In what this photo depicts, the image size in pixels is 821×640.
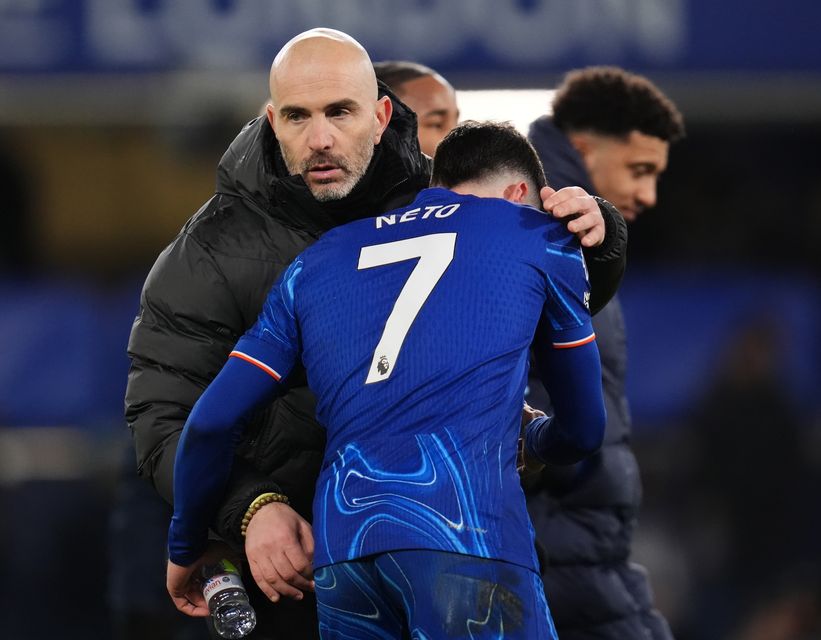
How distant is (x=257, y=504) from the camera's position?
2902mm

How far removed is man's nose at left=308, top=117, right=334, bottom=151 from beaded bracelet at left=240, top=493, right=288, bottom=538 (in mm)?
693

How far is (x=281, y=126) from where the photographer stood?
318cm

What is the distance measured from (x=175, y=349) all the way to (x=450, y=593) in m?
0.89

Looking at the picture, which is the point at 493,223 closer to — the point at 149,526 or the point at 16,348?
the point at 149,526

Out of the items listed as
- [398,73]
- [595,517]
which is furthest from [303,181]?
[398,73]

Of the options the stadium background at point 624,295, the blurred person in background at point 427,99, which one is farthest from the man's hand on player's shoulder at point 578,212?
the stadium background at point 624,295

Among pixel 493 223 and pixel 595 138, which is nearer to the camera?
pixel 493 223

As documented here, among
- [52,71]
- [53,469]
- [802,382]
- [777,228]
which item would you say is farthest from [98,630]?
[777,228]

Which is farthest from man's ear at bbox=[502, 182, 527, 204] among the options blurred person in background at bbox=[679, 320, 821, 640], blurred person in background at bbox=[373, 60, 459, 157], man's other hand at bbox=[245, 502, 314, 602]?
blurred person in background at bbox=[679, 320, 821, 640]

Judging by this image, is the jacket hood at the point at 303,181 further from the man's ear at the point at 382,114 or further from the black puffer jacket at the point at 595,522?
the black puffer jacket at the point at 595,522

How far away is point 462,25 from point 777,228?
8.91 feet

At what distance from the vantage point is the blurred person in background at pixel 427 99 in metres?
4.42

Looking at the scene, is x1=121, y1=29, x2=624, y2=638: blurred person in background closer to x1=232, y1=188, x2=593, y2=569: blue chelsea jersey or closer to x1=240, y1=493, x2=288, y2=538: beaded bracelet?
x1=240, y1=493, x2=288, y2=538: beaded bracelet

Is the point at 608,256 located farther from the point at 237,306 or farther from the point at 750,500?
the point at 750,500
